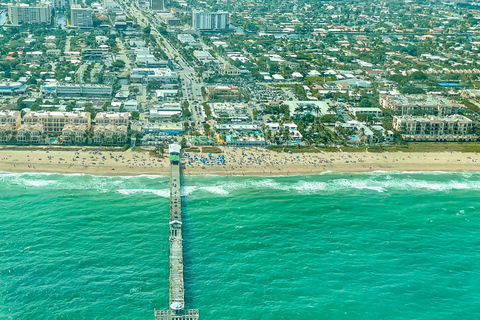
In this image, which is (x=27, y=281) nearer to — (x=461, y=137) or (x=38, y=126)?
(x=38, y=126)

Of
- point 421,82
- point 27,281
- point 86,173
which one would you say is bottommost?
point 27,281

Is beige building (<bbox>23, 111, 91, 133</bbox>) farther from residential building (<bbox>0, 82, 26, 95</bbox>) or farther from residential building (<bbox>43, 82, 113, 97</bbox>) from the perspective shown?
residential building (<bbox>0, 82, 26, 95</bbox>)

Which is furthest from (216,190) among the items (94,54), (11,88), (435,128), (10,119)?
(94,54)

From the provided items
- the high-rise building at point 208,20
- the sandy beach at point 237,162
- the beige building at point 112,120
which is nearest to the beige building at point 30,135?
the sandy beach at point 237,162

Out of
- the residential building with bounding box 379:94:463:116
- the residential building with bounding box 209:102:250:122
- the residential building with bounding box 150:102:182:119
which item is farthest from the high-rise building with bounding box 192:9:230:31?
the residential building with bounding box 379:94:463:116

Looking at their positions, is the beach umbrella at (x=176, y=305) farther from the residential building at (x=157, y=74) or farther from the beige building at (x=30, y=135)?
the residential building at (x=157, y=74)

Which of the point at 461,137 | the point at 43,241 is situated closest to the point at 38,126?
the point at 43,241
